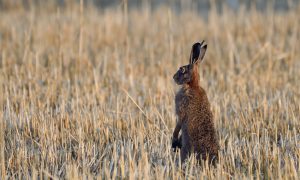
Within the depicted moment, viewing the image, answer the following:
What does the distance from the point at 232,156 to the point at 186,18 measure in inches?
393

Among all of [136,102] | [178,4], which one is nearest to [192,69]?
[136,102]

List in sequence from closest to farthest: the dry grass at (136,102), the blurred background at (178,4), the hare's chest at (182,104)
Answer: the dry grass at (136,102) < the hare's chest at (182,104) < the blurred background at (178,4)

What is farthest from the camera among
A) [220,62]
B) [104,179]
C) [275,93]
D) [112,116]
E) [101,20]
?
[101,20]

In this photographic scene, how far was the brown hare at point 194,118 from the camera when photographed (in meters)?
5.05

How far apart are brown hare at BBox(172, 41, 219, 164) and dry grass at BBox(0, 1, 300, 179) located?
0.16m

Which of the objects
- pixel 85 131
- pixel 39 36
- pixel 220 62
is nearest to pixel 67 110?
pixel 85 131

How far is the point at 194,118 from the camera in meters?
5.11

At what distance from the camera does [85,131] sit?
6133 millimetres

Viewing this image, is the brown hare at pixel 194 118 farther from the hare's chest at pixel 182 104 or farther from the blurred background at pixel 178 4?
the blurred background at pixel 178 4

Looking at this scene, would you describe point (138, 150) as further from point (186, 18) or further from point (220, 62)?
point (186, 18)

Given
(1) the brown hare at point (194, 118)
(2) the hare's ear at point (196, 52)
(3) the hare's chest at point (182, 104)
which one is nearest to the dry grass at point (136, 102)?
(1) the brown hare at point (194, 118)

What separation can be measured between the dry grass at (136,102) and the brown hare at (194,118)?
16cm

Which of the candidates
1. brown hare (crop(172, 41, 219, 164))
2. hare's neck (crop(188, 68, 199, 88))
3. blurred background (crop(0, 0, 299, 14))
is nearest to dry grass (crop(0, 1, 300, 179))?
brown hare (crop(172, 41, 219, 164))

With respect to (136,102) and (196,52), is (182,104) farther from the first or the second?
(136,102)
